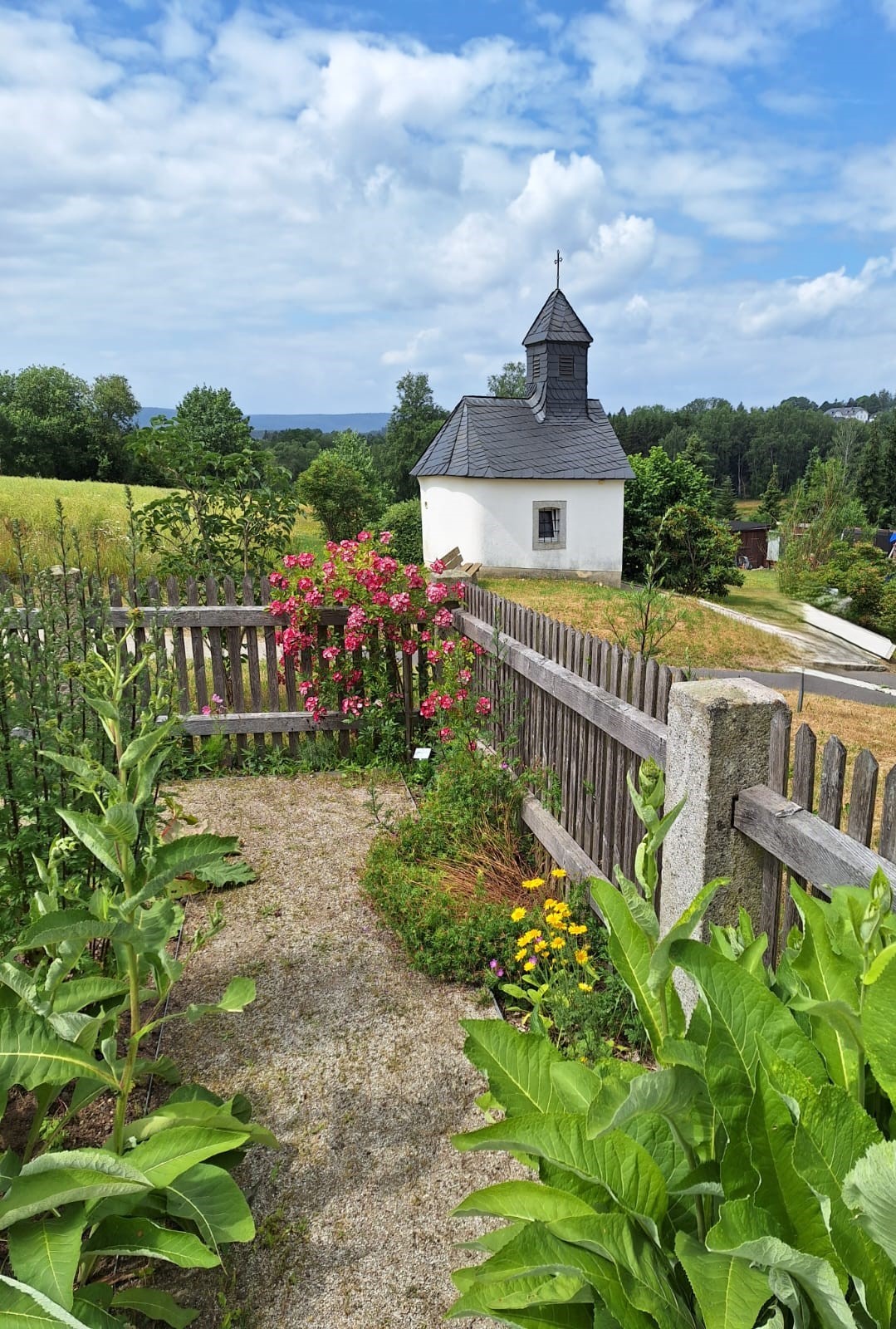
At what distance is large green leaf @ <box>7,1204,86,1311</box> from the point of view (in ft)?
5.03

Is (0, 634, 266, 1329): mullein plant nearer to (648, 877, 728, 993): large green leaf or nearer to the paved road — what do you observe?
(648, 877, 728, 993): large green leaf

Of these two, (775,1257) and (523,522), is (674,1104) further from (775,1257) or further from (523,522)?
(523,522)

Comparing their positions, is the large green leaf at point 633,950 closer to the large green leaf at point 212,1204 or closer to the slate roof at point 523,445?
the large green leaf at point 212,1204

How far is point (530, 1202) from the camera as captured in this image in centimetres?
116

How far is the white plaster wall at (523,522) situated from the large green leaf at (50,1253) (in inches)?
856

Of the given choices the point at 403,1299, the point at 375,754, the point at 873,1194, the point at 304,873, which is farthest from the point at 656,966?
the point at 375,754

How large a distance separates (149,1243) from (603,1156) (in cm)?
130

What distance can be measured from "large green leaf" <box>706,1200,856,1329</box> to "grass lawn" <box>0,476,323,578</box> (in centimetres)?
734

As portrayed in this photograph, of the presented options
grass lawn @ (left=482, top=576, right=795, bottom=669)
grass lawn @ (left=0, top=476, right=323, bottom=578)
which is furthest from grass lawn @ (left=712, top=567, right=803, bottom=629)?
grass lawn @ (left=0, top=476, right=323, bottom=578)

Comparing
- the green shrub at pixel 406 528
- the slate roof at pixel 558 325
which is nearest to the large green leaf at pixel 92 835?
the slate roof at pixel 558 325

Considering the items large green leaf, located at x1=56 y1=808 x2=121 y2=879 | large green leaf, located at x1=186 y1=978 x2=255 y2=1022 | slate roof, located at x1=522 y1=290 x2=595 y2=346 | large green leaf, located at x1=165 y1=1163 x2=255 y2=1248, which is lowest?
large green leaf, located at x1=165 y1=1163 x2=255 y2=1248

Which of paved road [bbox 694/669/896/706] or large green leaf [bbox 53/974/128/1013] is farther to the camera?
paved road [bbox 694/669/896/706]

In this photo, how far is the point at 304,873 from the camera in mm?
4406

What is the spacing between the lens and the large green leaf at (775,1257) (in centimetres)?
84
